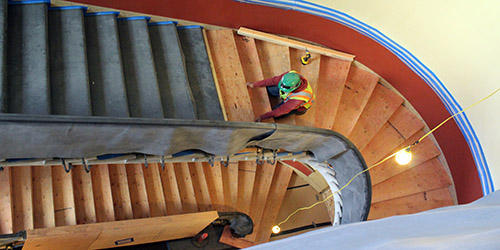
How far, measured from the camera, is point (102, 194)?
5512mm

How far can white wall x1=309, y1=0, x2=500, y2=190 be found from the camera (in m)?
4.48

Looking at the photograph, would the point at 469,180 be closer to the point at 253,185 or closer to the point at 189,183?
A: the point at 253,185

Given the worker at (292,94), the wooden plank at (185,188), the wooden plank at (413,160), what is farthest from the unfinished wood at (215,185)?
the wooden plank at (413,160)

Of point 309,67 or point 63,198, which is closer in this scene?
point 63,198

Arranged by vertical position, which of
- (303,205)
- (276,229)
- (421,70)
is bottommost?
(276,229)

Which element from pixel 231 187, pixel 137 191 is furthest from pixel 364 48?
pixel 137 191

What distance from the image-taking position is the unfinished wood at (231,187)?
6.48 m

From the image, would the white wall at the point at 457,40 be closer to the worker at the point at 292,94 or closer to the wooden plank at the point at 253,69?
the wooden plank at the point at 253,69

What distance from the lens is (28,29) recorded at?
374cm

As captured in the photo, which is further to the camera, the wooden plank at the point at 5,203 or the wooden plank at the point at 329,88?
the wooden plank at the point at 329,88

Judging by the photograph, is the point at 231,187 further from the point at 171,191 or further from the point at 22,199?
the point at 22,199

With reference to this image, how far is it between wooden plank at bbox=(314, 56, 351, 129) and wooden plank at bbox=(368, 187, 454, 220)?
204cm

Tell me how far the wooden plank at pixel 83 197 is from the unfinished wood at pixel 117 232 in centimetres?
30

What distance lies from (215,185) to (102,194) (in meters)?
1.84
